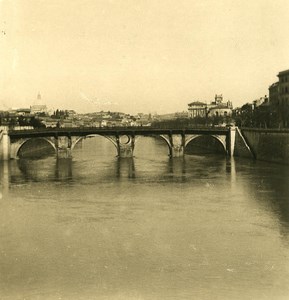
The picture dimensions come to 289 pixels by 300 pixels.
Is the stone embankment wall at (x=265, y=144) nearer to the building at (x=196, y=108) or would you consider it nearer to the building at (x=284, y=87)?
the building at (x=284, y=87)

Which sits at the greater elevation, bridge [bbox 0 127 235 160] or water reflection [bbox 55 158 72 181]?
bridge [bbox 0 127 235 160]

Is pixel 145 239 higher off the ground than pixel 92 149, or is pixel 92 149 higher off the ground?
pixel 92 149

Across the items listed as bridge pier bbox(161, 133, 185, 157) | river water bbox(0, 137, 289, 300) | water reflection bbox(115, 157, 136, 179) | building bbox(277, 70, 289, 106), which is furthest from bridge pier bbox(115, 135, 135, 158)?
river water bbox(0, 137, 289, 300)

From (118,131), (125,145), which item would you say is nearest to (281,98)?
(125,145)

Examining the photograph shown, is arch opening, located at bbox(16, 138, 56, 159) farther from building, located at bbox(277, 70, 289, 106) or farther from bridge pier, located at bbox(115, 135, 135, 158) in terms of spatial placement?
building, located at bbox(277, 70, 289, 106)

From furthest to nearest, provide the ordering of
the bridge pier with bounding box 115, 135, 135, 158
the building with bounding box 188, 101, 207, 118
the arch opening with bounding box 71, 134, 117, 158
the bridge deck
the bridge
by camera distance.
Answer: the building with bounding box 188, 101, 207, 118 → the arch opening with bounding box 71, 134, 117, 158 → the bridge pier with bounding box 115, 135, 135, 158 → the bridge deck → the bridge

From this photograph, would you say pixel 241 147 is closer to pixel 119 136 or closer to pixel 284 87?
pixel 119 136

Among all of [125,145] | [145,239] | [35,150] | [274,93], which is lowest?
[145,239]
